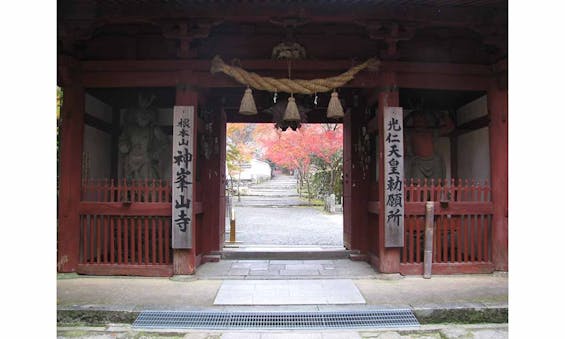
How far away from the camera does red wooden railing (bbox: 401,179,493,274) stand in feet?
21.0

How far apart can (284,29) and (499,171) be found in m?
4.18

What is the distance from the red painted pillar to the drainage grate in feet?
8.68

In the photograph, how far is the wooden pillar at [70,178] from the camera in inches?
250

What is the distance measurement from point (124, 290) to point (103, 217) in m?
1.38

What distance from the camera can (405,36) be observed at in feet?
20.1

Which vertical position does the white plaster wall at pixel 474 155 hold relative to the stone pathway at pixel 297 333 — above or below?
above

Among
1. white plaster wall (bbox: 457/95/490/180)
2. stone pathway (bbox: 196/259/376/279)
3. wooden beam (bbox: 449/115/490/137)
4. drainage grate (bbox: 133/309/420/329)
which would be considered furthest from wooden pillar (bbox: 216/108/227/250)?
white plaster wall (bbox: 457/95/490/180)

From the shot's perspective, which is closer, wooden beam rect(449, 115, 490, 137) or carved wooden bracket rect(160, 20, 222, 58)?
carved wooden bracket rect(160, 20, 222, 58)

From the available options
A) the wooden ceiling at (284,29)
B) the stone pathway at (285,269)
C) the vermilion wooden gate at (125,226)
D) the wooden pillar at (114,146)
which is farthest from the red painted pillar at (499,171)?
the wooden pillar at (114,146)

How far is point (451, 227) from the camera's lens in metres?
6.45

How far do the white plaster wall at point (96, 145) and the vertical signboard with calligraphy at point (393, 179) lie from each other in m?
4.94

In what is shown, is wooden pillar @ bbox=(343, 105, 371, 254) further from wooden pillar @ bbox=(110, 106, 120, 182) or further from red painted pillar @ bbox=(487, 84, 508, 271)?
wooden pillar @ bbox=(110, 106, 120, 182)

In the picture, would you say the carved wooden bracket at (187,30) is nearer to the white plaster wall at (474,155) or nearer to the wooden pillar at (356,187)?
the wooden pillar at (356,187)

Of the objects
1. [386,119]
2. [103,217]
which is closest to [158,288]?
[103,217]
